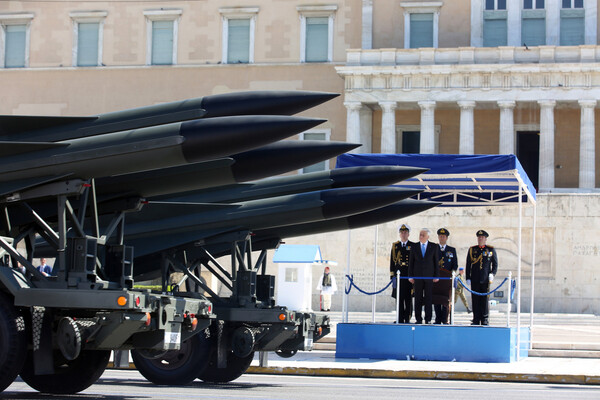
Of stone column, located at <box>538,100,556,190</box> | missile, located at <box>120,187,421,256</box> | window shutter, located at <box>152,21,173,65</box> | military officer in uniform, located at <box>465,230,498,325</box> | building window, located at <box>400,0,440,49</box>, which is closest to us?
missile, located at <box>120,187,421,256</box>

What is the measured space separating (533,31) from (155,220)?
35985 mm

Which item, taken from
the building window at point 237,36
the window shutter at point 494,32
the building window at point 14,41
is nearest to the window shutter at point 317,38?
the building window at point 237,36

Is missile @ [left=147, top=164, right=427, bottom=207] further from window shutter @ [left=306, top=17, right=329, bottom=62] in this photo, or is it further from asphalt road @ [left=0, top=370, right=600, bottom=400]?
window shutter @ [left=306, top=17, right=329, bottom=62]

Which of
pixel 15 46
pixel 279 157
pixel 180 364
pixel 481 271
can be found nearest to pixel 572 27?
pixel 15 46

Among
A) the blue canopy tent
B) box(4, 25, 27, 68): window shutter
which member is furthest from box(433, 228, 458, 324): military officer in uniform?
box(4, 25, 27, 68): window shutter

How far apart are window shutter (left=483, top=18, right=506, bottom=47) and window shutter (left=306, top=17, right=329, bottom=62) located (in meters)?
7.55

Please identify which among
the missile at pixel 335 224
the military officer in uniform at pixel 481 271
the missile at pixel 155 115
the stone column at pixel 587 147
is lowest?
the military officer in uniform at pixel 481 271

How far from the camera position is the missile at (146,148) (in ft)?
38.4

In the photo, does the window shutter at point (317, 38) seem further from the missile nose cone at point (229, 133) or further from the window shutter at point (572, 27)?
the missile nose cone at point (229, 133)

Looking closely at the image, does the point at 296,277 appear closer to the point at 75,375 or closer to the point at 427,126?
the point at 75,375

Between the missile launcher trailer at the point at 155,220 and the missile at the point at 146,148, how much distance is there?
0.05 ft

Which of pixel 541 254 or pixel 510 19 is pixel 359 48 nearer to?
pixel 510 19

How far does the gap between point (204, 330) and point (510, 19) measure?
37.2 metres

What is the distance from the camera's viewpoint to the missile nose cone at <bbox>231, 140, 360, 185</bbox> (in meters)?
13.5
